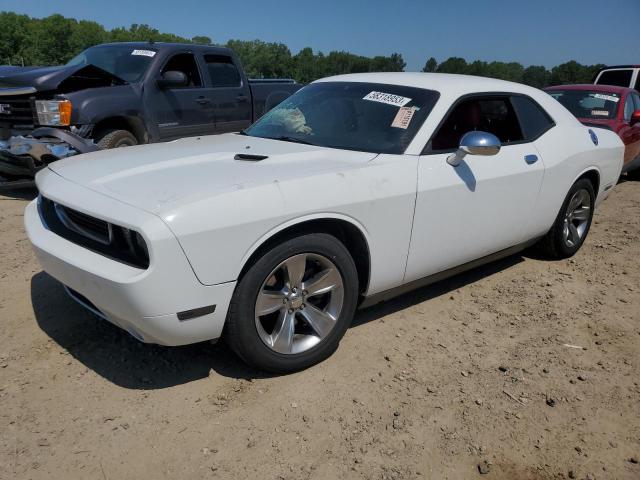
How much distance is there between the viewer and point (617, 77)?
13328mm

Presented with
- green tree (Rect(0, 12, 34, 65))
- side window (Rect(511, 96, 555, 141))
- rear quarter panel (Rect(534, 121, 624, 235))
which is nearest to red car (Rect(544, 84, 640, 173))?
rear quarter panel (Rect(534, 121, 624, 235))

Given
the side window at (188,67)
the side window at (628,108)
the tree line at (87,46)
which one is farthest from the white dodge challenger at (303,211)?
the tree line at (87,46)

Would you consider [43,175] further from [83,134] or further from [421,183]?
[83,134]

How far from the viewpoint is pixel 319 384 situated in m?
2.84

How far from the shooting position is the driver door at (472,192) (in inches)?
127

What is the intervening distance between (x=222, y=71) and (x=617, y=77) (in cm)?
1055

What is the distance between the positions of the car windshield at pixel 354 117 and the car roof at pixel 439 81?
3.3 inches

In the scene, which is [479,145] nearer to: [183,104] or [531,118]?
[531,118]

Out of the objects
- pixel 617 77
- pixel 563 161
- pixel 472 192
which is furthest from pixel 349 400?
pixel 617 77

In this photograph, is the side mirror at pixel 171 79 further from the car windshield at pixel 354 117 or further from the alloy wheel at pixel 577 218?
the alloy wheel at pixel 577 218

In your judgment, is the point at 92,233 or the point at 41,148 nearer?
the point at 92,233

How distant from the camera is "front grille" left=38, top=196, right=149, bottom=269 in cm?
241

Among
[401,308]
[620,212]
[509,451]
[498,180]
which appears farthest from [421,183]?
[620,212]

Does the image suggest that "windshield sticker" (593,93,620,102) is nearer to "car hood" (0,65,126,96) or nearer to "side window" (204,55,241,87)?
"side window" (204,55,241,87)
